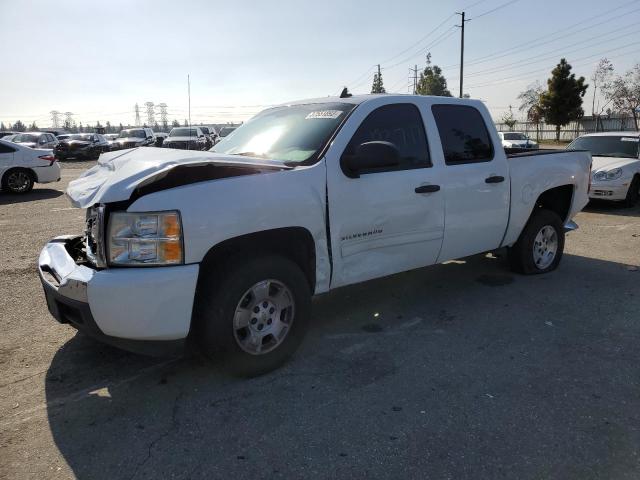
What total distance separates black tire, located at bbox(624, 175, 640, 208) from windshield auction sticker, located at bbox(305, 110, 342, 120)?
8.99 metres

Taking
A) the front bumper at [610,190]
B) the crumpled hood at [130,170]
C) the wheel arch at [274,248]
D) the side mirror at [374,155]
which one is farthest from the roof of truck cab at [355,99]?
the front bumper at [610,190]

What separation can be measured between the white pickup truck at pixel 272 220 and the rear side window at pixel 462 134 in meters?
0.02

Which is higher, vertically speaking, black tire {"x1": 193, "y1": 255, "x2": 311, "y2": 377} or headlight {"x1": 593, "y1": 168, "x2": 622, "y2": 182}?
headlight {"x1": 593, "y1": 168, "x2": 622, "y2": 182}

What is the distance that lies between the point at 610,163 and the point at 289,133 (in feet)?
30.6

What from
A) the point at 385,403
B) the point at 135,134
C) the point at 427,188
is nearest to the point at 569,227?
the point at 427,188

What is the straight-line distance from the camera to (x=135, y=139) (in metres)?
30.7

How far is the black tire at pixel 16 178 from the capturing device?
13773 millimetres

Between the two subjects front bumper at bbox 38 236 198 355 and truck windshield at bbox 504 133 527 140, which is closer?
front bumper at bbox 38 236 198 355

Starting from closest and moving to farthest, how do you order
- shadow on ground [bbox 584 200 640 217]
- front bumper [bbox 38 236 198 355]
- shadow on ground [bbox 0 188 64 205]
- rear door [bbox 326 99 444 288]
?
front bumper [bbox 38 236 198 355], rear door [bbox 326 99 444 288], shadow on ground [bbox 584 200 640 217], shadow on ground [bbox 0 188 64 205]

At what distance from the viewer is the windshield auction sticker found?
4.18 metres

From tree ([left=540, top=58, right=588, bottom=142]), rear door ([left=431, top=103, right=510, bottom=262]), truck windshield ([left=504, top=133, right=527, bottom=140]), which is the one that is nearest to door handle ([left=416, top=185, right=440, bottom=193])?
rear door ([left=431, top=103, right=510, bottom=262])

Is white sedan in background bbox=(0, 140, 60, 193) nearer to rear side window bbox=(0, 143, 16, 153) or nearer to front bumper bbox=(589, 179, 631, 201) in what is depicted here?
rear side window bbox=(0, 143, 16, 153)

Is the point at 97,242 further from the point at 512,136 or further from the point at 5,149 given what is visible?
the point at 512,136

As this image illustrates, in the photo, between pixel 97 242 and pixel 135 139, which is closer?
pixel 97 242
